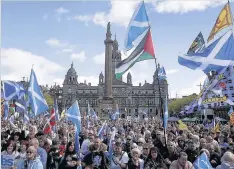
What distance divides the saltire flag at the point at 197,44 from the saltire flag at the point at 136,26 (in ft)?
13.5

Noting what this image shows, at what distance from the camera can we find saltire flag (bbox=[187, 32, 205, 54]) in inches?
537

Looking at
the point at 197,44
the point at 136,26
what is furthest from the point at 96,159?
the point at 197,44

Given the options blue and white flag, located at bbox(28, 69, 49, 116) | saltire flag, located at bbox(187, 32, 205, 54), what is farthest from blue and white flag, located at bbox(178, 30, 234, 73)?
blue and white flag, located at bbox(28, 69, 49, 116)

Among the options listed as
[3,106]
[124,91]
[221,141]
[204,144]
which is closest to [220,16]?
[221,141]

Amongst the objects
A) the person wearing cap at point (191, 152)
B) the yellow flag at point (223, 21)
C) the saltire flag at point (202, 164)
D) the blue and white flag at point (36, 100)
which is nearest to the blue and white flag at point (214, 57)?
the yellow flag at point (223, 21)

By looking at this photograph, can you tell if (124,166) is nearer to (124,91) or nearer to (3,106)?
(3,106)

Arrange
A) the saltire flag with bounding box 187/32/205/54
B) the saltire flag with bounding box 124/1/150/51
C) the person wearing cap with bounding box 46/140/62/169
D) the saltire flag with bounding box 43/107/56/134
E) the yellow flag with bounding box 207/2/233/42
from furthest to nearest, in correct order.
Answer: the saltire flag with bounding box 187/32/205/54 → the saltire flag with bounding box 43/107/56/134 → the yellow flag with bounding box 207/2/233/42 → the saltire flag with bounding box 124/1/150/51 → the person wearing cap with bounding box 46/140/62/169

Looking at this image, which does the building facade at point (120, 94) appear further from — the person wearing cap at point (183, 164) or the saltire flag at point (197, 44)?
the person wearing cap at point (183, 164)

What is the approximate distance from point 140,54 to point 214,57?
94.8 inches

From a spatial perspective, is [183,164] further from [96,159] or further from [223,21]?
[223,21]

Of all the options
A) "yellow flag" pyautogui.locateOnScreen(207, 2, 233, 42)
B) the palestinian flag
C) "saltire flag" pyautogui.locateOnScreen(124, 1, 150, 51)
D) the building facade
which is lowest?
the palestinian flag

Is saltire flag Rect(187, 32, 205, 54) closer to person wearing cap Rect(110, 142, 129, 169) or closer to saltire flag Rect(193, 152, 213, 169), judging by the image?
person wearing cap Rect(110, 142, 129, 169)

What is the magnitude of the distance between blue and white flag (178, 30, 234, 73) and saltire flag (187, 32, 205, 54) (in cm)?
271

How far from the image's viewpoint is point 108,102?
221ft
